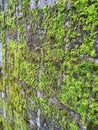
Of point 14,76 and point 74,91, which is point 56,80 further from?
point 14,76

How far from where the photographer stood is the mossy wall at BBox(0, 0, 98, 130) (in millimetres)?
1104

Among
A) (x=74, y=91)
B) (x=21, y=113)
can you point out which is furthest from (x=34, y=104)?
(x=74, y=91)

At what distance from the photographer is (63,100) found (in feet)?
4.26

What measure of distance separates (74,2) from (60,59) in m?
0.28

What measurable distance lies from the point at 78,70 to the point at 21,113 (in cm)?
79

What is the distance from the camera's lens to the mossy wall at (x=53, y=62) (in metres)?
1.10

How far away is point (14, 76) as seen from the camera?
6.03 feet

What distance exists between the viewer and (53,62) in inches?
53.0

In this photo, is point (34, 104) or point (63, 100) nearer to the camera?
point (63, 100)

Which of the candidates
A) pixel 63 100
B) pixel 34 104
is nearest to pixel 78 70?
pixel 63 100

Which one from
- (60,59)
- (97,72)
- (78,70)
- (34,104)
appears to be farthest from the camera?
(34,104)

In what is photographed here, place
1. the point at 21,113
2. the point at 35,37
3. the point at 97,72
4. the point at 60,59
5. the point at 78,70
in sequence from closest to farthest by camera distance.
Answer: the point at 97,72
the point at 78,70
the point at 60,59
the point at 35,37
the point at 21,113

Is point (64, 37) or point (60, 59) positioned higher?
point (64, 37)

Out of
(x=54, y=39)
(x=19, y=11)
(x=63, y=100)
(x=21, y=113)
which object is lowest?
(x=21, y=113)
